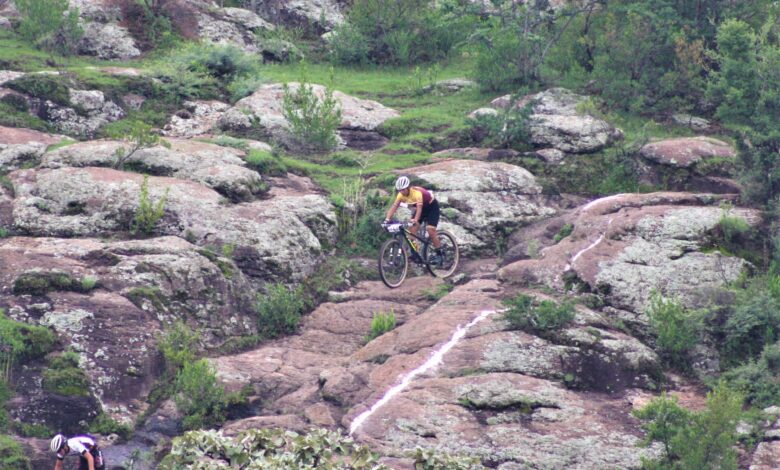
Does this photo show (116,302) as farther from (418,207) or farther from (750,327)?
(750,327)

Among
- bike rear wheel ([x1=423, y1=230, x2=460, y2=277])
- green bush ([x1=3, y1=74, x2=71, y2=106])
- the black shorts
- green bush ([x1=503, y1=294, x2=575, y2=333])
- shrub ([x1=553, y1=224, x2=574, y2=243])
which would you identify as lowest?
bike rear wheel ([x1=423, y1=230, x2=460, y2=277])

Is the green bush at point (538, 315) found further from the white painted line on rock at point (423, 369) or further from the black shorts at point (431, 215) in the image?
the black shorts at point (431, 215)

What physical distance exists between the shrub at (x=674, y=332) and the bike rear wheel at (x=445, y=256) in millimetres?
4792

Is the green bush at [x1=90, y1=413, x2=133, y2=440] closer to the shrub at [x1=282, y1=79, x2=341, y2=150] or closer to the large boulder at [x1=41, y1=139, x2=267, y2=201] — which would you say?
the large boulder at [x1=41, y1=139, x2=267, y2=201]

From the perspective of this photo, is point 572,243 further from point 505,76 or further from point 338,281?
point 505,76

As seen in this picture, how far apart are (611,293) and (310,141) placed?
10.3 metres

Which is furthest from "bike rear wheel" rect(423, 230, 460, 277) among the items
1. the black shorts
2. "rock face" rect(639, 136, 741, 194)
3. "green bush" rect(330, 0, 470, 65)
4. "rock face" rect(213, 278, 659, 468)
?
"green bush" rect(330, 0, 470, 65)

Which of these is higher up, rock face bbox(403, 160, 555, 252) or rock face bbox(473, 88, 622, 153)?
rock face bbox(473, 88, 622, 153)

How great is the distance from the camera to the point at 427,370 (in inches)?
579

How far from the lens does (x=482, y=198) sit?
2153cm

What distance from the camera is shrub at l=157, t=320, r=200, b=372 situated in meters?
15.3

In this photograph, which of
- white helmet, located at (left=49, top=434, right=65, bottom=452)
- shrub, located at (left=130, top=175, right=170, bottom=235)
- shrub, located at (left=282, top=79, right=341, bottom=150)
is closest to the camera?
white helmet, located at (left=49, top=434, right=65, bottom=452)

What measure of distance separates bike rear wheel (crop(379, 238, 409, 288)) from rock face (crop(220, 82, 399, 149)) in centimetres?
696

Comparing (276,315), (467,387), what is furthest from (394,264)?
(467,387)
